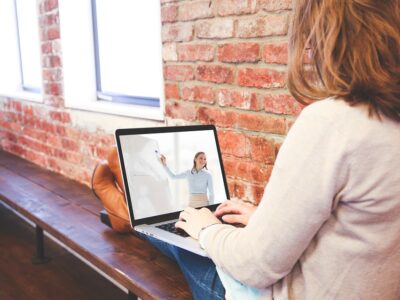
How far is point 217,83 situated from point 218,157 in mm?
335

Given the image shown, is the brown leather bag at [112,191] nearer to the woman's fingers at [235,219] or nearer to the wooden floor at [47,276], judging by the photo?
the woman's fingers at [235,219]

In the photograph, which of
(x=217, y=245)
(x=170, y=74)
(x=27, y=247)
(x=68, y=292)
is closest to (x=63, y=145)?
(x=27, y=247)

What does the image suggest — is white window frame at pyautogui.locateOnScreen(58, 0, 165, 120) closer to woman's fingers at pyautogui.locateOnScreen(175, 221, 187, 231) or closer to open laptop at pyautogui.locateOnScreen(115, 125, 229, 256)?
open laptop at pyautogui.locateOnScreen(115, 125, 229, 256)

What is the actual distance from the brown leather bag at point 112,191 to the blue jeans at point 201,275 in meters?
0.41

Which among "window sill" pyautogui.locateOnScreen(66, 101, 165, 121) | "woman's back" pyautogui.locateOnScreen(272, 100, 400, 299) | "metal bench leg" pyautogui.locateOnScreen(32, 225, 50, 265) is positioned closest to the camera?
"woman's back" pyautogui.locateOnScreen(272, 100, 400, 299)

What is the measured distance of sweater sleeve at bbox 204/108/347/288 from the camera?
760 mm

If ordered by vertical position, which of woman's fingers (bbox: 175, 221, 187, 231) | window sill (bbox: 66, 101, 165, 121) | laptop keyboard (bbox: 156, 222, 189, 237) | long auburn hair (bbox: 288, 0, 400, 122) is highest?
long auburn hair (bbox: 288, 0, 400, 122)

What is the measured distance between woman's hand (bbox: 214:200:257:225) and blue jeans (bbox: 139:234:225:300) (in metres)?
0.14

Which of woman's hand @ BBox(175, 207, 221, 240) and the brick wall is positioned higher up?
the brick wall

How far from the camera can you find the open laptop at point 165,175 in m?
1.38

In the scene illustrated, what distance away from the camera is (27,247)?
111 inches

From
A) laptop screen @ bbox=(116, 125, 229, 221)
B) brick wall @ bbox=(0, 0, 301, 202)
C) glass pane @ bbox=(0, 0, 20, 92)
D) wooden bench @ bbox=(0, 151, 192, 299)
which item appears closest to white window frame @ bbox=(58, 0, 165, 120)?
wooden bench @ bbox=(0, 151, 192, 299)

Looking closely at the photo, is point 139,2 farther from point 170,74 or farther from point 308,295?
point 308,295

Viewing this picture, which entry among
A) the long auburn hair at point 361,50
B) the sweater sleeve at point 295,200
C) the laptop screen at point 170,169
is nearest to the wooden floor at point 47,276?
the laptop screen at point 170,169
